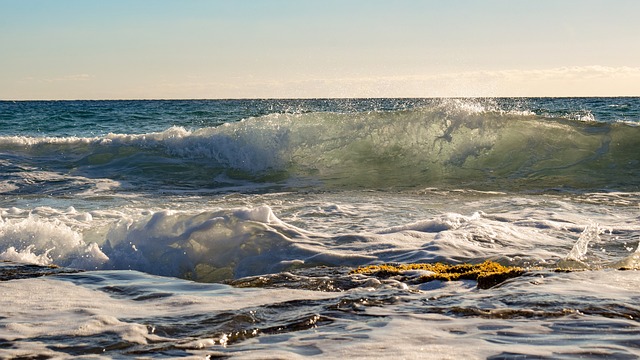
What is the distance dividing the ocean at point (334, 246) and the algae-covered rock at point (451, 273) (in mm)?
68

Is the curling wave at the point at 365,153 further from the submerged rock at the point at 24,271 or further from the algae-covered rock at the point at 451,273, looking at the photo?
the submerged rock at the point at 24,271

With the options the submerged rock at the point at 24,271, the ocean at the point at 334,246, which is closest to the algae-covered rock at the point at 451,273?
the ocean at the point at 334,246

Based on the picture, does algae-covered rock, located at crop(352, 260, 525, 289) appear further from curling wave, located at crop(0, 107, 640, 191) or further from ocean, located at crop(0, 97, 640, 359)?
curling wave, located at crop(0, 107, 640, 191)

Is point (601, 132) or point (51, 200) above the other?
point (601, 132)

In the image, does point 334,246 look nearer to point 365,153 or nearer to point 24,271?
point 24,271

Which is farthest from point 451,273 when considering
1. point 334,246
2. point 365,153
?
point 365,153

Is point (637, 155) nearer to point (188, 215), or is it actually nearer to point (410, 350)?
point (188, 215)

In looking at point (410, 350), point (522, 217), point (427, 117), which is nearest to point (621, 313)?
point (410, 350)

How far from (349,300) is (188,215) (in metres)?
3.45

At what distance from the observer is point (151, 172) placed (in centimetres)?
1443

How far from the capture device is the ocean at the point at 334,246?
3.06 metres

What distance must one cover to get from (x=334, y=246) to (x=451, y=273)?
70.3 inches

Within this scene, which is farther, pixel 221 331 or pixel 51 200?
pixel 51 200

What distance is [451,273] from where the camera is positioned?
4426mm
